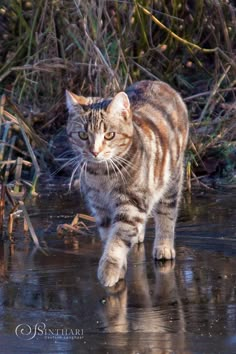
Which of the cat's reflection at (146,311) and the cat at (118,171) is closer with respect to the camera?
the cat's reflection at (146,311)

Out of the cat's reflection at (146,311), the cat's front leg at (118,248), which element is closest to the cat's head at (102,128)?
the cat's front leg at (118,248)

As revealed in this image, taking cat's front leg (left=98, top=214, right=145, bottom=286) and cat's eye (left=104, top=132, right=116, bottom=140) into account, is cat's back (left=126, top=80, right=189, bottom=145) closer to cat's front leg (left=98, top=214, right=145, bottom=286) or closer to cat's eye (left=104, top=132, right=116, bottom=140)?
cat's eye (left=104, top=132, right=116, bottom=140)

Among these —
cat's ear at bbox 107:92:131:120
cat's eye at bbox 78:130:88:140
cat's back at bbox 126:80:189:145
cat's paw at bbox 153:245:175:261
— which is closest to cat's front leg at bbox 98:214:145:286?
cat's paw at bbox 153:245:175:261

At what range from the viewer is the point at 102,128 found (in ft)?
20.4

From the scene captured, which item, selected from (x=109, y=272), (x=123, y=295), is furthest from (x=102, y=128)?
(x=123, y=295)

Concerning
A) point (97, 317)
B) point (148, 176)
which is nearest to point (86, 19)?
point (148, 176)

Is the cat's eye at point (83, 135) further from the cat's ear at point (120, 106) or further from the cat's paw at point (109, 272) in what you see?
the cat's paw at point (109, 272)

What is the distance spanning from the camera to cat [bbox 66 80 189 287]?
614 centimetres

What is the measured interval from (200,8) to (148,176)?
4037 mm

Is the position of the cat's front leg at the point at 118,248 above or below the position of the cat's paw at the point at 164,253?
above

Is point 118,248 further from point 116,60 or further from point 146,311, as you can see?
point 116,60

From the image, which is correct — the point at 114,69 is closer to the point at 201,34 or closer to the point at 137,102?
the point at 201,34

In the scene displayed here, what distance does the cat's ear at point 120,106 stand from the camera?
20.4ft

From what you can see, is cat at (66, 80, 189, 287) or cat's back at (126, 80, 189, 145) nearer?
cat at (66, 80, 189, 287)
